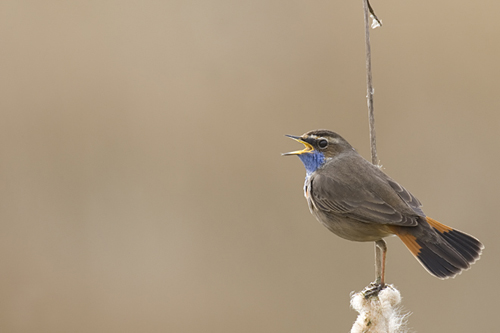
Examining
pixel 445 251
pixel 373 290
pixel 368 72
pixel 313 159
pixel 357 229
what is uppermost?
pixel 368 72

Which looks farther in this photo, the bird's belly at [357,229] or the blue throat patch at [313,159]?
the blue throat patch at [313,159]

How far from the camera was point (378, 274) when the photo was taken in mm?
2637

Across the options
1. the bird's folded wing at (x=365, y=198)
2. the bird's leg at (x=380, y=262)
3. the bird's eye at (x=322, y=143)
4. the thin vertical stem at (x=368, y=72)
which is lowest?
the bird's leg at (x=380, y=262)

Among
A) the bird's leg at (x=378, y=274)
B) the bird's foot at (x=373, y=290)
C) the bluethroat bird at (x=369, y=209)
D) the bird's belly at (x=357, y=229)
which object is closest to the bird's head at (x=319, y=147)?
the bluethroat bird at (x=369, y=209)

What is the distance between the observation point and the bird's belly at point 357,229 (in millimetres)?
2824

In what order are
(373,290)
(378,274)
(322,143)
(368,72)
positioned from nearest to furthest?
(368,72) < (373,290) < (378,274) < (322,143)

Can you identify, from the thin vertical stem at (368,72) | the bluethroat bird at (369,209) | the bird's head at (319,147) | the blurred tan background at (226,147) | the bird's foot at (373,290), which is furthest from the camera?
the blurred tan background at (226,147)

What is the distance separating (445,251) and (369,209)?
416mm

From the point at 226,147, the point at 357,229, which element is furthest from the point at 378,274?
the point at 226,147

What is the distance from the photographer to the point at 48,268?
4.73 metres

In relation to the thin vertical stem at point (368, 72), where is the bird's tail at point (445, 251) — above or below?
below

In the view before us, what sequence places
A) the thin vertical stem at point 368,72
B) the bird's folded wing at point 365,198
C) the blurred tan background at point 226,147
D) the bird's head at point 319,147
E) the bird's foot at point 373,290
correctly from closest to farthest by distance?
the thin vertical stem at point 368,72
the bird's foot at point 373,290
the bird's folded wing at point 365,198
the bird's head at point 319,147
the blurred tan background at point 226,147

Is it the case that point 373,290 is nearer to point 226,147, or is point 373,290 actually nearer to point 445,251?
point 445,251

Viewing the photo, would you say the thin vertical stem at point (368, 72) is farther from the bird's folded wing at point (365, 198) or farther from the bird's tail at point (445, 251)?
the bird's tail at point (445, 251)
